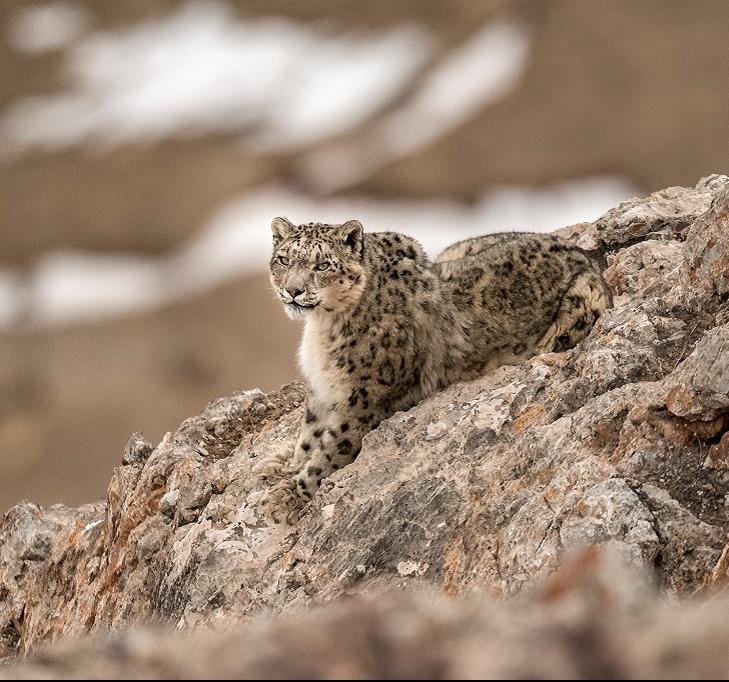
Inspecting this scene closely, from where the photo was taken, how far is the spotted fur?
34.4 feet

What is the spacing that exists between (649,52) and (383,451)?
3504 centimetres

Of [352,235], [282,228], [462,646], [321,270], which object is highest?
[282,228]

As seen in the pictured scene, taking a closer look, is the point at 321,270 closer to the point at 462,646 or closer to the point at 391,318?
the point at 391,318

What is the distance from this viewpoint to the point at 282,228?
11062 millimetres

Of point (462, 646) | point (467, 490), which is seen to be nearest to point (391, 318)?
point (467, 490)

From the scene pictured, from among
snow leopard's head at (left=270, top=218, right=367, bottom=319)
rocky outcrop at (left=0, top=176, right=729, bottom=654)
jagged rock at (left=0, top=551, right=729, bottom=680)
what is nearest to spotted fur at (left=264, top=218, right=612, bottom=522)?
snow leopard's head at (left=270, top=218, right=367, bottom=319)

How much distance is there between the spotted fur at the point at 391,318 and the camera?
1048 cm

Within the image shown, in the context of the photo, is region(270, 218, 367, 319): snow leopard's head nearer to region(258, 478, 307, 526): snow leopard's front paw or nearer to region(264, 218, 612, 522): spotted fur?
region(264, 218, 612, 522): spotted fur

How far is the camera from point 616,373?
9.41 metres

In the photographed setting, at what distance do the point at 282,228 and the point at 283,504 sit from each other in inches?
91.5

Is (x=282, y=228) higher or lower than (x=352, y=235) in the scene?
higher

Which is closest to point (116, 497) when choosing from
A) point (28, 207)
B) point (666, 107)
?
point (666, 107)

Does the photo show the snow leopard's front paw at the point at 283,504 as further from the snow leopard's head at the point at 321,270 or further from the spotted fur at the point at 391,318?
the snow leopard's head at the point at 321,270

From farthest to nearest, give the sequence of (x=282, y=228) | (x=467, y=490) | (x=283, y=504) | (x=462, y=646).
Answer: (x=282, y=228), (x=283, y=504), (x=467, y=490), (x=462, y=646)
